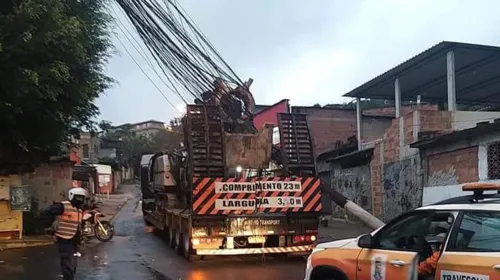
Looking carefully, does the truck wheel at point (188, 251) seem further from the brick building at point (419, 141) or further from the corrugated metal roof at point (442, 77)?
the corrugated metal roof at point (442, 77)

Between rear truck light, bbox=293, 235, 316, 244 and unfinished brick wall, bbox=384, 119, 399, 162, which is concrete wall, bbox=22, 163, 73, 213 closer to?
rear truck light, bbox=293, 235, 316, 244

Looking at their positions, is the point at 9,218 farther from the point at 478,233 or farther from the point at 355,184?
the point at 478,233

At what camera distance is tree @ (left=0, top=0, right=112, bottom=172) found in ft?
39.7

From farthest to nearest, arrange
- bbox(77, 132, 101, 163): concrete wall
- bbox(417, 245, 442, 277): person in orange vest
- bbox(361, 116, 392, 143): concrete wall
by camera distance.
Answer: bbox(77, 132, 101, 163): concrete wall < bbox(361, 116, 392, 143): concrete wall < bbox(417, 245, 442, 277): person in orange vest

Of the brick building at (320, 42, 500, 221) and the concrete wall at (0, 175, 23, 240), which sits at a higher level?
the brick building at (320, 42, 500, 221)

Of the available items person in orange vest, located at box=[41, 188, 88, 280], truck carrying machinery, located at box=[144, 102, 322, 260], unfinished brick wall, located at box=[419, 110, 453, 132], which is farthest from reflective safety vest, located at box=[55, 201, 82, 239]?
unfinished brick wall, located at box=[419, 110, 453, 132]

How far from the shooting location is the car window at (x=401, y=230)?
6.04 meters

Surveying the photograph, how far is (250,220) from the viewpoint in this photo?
1280 cm

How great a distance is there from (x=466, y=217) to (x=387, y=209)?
15.6m

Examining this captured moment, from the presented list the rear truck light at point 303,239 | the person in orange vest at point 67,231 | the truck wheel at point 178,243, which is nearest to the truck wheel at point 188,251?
the truck wheel at point 178,243

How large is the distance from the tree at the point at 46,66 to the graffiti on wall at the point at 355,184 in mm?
11068

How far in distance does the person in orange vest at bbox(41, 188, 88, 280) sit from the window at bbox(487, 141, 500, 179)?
1025 cm

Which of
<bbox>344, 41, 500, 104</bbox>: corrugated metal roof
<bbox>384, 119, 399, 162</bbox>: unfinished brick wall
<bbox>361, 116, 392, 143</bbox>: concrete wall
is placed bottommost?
<bbox>384, 119, 399, 162</bbox>: unfinished brick wall

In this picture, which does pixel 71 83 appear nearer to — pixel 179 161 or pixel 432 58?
pixel 179 161
